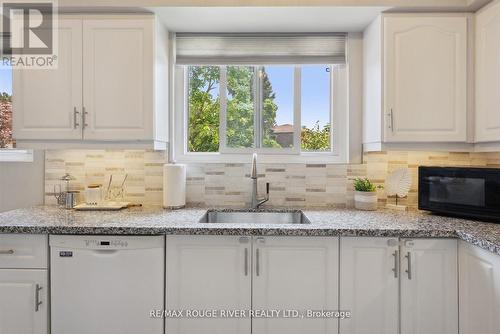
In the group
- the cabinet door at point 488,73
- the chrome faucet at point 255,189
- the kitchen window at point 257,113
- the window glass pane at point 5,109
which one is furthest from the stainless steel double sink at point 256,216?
the window glass pane at point 5,109

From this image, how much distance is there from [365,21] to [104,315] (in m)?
2.32

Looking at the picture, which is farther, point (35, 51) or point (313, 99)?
point (313, 99)

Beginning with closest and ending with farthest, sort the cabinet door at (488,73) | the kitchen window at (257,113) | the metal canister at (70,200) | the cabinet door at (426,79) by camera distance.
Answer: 1. the cabinet door at (488,73)
2. the cabinet door at (426,79)
3. the metal canister at (70,200)
4. the kitchen window at (257,113)

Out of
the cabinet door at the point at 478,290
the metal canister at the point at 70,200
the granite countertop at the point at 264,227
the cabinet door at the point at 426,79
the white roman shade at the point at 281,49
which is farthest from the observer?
the white roman shade at the point at 281,49

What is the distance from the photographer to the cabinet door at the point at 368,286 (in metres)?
1.61

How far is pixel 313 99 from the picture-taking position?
2.35 metres

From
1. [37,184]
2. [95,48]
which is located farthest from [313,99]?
[37,184]

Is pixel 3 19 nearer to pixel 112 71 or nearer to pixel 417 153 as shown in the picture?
pixel 112 71

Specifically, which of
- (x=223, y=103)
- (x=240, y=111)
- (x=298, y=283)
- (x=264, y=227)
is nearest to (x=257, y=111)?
(x=240, y=111)

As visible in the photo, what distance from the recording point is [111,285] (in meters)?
1.62

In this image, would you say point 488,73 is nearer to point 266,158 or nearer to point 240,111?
point 266,158

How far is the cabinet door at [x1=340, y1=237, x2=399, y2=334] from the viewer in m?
1.61

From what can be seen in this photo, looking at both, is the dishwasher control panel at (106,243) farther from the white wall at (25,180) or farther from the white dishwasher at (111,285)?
the white wall at (25,180)

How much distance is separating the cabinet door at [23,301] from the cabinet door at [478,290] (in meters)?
2.13
